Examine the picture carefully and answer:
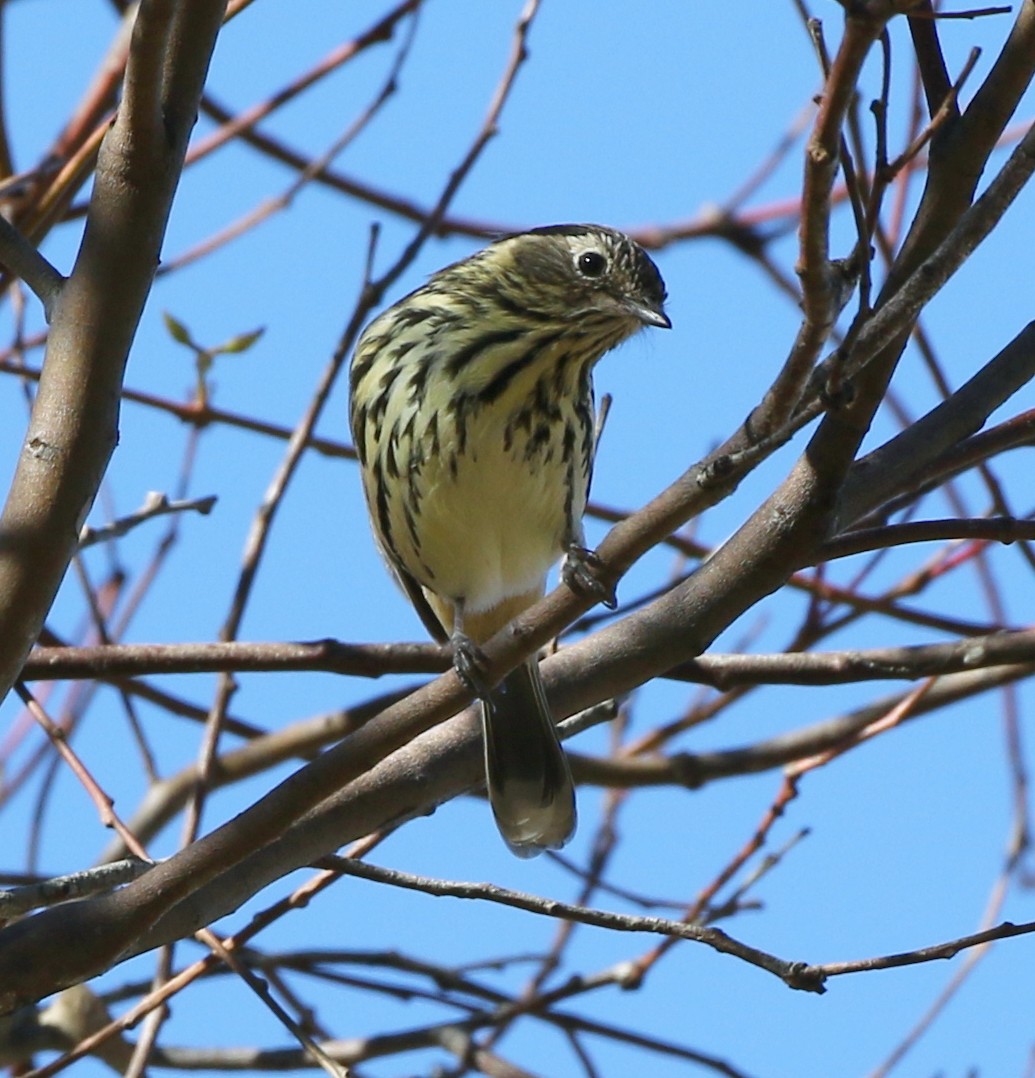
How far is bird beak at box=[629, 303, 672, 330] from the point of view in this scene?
5.23 m

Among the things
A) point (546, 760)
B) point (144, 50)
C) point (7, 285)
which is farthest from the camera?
point (546, 760)

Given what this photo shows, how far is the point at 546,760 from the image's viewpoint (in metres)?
5.34

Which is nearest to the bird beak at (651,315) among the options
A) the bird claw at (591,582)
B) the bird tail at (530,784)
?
the bird tail at (530,784)

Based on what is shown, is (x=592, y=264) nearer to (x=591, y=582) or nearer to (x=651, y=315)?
(x=651, y=315)

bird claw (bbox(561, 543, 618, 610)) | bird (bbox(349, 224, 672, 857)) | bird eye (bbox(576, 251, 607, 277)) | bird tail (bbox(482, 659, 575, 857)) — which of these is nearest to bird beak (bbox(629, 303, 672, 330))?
bird (bbox(349, 224, 672, 857))

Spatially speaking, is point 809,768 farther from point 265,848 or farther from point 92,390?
point 92,390

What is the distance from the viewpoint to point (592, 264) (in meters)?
5.66

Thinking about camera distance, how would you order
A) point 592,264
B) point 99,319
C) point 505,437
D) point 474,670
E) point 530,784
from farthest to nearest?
point 592,264, point 530,784, point 505,437, point 474,670, point 99,319

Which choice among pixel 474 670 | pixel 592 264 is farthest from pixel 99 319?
pixel 592 264

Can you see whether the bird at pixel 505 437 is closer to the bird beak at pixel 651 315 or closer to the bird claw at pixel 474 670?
the bird beak at pixel 651 315

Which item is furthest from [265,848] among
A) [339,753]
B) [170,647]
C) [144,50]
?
[144,50]

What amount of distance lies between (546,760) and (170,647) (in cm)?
167

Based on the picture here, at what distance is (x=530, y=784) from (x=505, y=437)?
1.11 metres

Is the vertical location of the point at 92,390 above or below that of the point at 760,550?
above
